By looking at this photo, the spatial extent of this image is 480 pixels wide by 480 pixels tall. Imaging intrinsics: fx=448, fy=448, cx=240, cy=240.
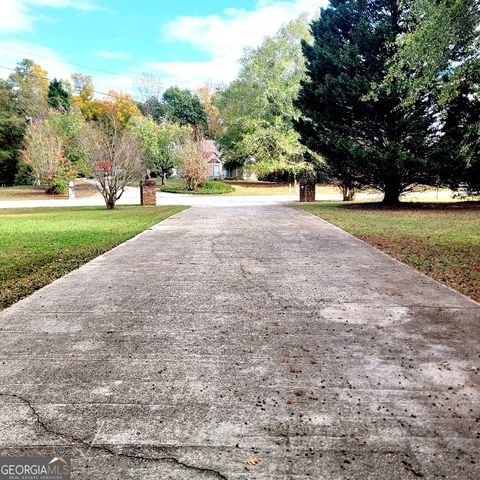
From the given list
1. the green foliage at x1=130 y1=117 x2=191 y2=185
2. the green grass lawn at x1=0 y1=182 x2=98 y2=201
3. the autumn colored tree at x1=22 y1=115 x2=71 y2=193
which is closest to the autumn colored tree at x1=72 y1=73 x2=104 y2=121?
the green foliage at x1=130 y1=117 x2=191 y2=185

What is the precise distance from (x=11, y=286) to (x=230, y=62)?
36.9 meters

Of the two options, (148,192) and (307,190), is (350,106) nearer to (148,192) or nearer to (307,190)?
(307,190)

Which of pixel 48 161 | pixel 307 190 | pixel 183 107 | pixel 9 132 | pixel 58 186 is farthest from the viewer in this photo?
pixel 183 107

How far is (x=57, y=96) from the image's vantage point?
4997 centimetres

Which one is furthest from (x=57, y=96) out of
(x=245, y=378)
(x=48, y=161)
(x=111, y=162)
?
(x=245, y=378)

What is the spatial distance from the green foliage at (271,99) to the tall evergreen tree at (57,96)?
20.4 meters

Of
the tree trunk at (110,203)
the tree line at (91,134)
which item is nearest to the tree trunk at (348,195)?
the tree line at (91,134)

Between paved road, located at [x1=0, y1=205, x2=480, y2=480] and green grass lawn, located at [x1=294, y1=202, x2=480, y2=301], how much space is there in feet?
2.21

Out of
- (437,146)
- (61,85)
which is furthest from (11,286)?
(61,85)

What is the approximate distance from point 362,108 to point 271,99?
748 inches

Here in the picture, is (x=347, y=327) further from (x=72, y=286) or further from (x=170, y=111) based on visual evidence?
(x=170, y=111)

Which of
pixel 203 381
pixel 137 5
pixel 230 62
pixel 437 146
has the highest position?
pixel 230 62

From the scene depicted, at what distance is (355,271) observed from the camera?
650 cm
